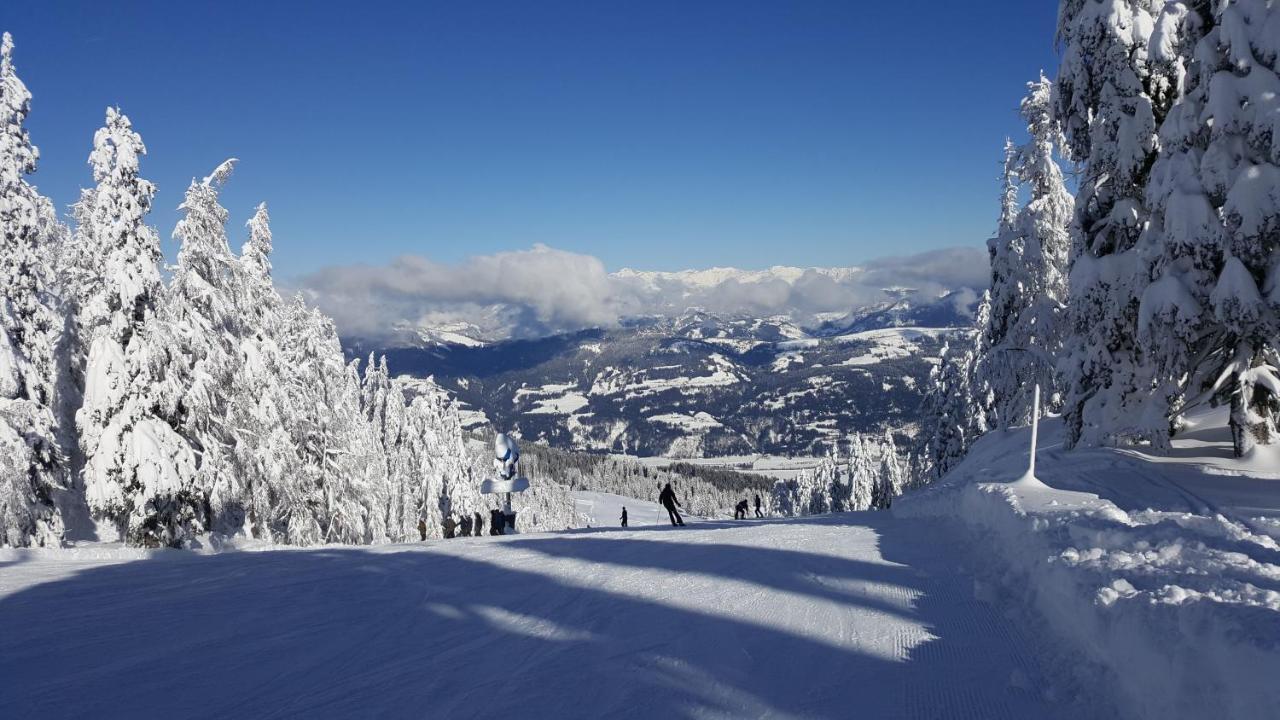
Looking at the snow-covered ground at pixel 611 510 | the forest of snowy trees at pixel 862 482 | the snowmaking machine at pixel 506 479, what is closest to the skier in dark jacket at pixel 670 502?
the snowmaking machine at pixel 506 479

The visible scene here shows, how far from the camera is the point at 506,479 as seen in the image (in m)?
19.6

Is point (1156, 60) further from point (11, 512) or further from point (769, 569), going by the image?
point (11, 512)

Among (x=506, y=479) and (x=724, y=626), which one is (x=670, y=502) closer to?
(x=506, y=479)

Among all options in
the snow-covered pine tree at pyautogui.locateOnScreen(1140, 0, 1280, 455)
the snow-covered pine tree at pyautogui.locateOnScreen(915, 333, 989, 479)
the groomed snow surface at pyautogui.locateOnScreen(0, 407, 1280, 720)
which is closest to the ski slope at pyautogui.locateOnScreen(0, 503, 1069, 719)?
the groomed snow surface at pyautogui.locateOnScreen(0, 407, 1280, 720)

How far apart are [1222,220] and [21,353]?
27.8 metres

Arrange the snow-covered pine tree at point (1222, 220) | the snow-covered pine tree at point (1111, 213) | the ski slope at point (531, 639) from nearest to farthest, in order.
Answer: the ski slope at point (531, 639), the snow-covered pine tree at point (1222, 220), the snow-covered pine tree at point (1111, 213)

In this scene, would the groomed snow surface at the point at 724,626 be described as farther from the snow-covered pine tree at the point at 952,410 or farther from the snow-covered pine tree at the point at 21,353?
the snow-covered pine tree at the point at 952,410

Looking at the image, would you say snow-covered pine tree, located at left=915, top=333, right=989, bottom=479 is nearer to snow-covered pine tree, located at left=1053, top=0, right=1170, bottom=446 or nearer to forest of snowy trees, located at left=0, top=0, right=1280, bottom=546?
forest of snowy trees, located at left=0, top=0, right=1280, bottom=546

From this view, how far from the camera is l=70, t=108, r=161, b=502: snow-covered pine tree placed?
17844mm

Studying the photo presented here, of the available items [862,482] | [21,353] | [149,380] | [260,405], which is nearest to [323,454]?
[260,405]

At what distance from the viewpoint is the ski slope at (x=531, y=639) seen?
502 cm

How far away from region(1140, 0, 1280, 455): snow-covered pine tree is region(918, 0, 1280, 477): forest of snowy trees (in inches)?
0.8

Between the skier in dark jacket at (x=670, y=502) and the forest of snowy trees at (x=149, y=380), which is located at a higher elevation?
the forest of snowy trees at (x=149, y=380)

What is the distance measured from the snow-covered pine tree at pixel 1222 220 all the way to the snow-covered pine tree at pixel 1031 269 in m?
12.9
